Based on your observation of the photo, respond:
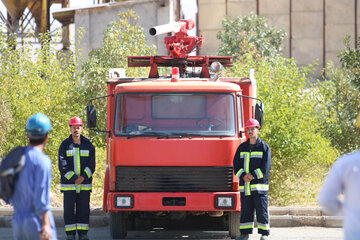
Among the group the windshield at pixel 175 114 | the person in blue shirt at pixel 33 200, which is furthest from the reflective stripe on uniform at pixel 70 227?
the person in blue shirt at pixel 33 200

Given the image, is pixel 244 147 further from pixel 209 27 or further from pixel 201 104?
pixel 209 27

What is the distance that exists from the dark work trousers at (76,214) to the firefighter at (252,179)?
2.09 metres

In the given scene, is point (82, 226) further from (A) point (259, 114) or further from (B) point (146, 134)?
(A) point (259, 114)

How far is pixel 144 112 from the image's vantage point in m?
10.4

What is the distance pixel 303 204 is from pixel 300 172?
990 mm

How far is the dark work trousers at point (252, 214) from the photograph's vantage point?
9.84 metres

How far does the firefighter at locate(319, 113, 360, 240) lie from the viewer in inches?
179

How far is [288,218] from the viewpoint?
39.8ft

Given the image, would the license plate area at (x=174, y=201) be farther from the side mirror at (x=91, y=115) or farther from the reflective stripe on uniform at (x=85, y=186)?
the side mirror at (x=91, y=115)

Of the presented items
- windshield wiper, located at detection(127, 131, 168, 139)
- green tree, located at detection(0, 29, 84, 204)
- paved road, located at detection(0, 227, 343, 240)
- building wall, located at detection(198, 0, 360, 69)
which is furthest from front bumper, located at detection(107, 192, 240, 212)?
building wall, located at detection(198, 0, 360, 69)

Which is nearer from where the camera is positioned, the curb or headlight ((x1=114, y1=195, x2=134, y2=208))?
headlight ((x1=114, y1=195, x2=134, y2=208))

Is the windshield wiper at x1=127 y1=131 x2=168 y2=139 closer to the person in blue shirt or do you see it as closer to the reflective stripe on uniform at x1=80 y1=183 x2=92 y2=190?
the reflective stripe on uniform at x1=80 y1=183 x2=92 y2=190

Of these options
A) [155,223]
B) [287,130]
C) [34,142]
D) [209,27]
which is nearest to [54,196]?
[155,223]

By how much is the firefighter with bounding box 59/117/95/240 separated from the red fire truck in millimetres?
307
